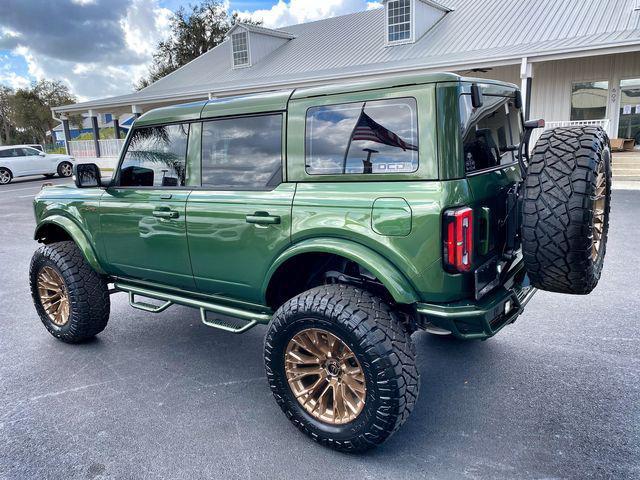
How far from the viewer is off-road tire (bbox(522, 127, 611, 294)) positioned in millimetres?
2387

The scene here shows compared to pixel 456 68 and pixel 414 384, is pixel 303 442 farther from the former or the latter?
pixel 456 68

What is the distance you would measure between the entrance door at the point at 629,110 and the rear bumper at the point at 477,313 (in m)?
14.7

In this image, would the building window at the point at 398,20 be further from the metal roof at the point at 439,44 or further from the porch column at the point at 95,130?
the porch column at the point at 95,130

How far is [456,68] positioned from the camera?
13703 mm

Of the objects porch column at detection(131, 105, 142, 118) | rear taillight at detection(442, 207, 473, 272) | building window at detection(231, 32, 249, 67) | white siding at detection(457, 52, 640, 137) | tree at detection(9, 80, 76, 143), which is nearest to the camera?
rear taillight at detection(442, 207, 473, 272)

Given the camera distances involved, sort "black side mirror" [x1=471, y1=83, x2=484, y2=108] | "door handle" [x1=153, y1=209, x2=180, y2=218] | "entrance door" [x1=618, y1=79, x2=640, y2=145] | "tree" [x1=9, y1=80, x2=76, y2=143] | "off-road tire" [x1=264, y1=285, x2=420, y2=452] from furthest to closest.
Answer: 1. "tree" [x1=9, y1=80, x2=76, y2=143]
2. "entrance door" [x1=618, y1=79, x2=640, y2=145]
3. "door handle" [x1=153, y1=209, x2=180, y2=218]
4. "black side mirror" [x1=471, y1=83, x2=484, y2=108]
5. "off-road tire" [x1=264, y1=285, x2=420, y2=452]

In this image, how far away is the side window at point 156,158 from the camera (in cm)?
342

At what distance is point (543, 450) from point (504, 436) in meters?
0.21

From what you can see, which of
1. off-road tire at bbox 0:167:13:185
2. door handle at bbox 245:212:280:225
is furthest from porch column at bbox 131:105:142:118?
door handle at bbox 245:212:280:225

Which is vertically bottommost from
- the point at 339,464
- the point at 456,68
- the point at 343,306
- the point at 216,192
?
the point at 339,464

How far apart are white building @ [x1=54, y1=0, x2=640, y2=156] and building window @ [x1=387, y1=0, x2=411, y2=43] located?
4cm

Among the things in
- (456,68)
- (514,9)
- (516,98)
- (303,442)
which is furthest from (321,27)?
(303,442)

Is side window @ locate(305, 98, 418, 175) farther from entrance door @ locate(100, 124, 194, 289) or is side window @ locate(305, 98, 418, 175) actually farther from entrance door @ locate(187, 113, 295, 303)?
entrance door @ locate(100, 124, 194, 289)

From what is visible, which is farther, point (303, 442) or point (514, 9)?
point (514, 9)
